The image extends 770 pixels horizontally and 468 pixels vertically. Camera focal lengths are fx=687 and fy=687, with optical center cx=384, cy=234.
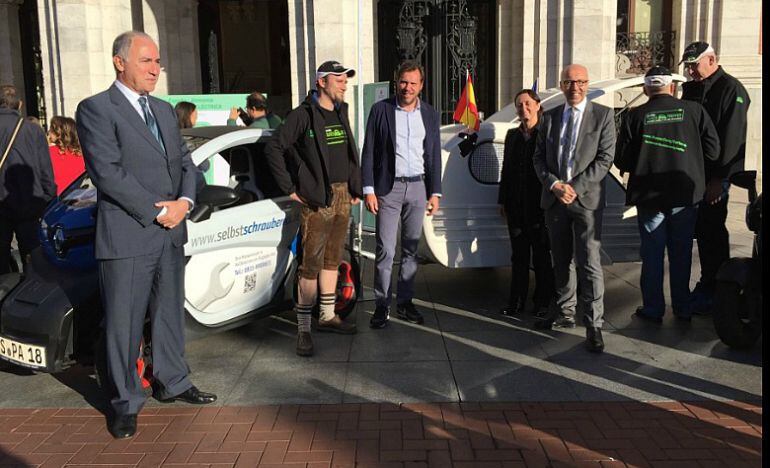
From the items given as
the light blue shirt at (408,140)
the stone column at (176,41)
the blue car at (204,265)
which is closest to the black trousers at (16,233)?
the blue car at (204,265)

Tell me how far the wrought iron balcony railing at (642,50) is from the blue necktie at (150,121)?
1289 centimetres

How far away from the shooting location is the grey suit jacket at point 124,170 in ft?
11.5

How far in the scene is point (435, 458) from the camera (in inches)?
132

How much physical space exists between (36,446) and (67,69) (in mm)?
10608

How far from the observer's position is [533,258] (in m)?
5.80

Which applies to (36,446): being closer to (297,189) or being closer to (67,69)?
(297,189)

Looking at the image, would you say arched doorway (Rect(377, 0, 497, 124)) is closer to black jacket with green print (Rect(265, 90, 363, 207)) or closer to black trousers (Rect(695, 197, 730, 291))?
black trousers (Rect(695, 197, 730, 291))

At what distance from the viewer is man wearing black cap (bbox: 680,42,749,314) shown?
537 cm

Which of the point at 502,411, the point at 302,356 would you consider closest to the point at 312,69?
the point at 302,356

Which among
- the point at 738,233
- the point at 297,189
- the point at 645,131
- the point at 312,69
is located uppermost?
the point at 312,69

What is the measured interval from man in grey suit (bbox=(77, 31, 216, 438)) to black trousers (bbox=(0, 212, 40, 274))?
222 cm

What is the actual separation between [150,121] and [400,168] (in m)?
2.12

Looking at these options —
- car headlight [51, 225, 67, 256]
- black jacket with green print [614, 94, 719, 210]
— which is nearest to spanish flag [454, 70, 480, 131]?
black jacket with green print [614, 94, 719, 210]

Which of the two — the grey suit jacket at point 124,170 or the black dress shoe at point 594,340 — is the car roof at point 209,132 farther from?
the black dress shoe at point 594,340
